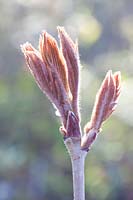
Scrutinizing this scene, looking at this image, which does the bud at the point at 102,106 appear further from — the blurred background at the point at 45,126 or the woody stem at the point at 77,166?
the blurred background at the point at 45,126

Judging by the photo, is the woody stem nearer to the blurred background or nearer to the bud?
the bud

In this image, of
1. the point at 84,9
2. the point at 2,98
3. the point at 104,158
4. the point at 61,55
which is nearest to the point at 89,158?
the point at 104,158

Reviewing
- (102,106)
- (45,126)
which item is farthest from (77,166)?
(45,126)

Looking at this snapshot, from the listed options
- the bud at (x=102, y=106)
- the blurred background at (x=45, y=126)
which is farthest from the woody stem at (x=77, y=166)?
the blurred background at (x=45, y=126)

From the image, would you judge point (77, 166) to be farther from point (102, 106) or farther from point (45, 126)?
point (45, 126)

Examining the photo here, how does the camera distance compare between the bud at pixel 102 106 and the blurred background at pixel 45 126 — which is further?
the blurred background at pixel 45 126

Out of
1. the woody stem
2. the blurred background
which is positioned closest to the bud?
the woody stem

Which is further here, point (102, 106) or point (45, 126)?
point (45, 126)

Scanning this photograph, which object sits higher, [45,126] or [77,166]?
[45,126]

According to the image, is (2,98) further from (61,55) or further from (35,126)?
(61,55)
